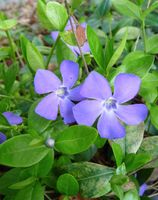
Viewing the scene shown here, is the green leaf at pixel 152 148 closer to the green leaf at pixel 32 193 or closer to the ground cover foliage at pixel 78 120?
the ground cover foliage at pixel 78 120

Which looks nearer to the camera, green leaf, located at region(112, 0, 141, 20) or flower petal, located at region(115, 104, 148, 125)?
flower petal, located at region(115, 104, 148, 125)

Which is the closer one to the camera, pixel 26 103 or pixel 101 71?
pixel 101 71

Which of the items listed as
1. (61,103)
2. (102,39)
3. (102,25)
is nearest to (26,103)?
(61,103)

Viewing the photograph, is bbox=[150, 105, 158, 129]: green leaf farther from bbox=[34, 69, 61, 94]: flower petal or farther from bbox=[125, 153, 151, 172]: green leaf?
bbox=[34, 69, 61, 94]: flower petal

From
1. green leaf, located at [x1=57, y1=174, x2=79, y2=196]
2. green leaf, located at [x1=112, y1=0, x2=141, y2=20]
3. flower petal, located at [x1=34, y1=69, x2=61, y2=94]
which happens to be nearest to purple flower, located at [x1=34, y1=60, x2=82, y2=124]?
flower petal, located at [x1=34, y1=69, x2=61, y2=94]

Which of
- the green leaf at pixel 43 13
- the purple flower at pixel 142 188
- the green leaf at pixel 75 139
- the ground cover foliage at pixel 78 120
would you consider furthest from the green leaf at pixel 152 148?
the green leaf at pixel 43 13

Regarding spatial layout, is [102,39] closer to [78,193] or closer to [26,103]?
[26,103]

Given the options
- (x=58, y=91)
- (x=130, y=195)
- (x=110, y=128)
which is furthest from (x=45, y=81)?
(x=130, y=195)
